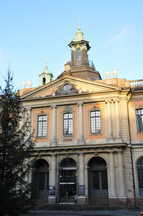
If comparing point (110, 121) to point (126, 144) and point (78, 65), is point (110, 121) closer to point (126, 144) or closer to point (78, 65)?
point (126, 144)

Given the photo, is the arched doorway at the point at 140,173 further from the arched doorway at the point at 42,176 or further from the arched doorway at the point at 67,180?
the arched doorway at the point at 42,176

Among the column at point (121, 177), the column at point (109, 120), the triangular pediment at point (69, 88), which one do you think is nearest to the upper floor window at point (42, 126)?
the triangular pediment at point (69, 88)

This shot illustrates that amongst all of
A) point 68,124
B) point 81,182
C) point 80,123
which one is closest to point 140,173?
point 81,182

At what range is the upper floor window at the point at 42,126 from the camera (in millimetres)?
26984

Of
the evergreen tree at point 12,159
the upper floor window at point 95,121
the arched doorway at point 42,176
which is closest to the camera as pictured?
the evergreen tree at point 12,159

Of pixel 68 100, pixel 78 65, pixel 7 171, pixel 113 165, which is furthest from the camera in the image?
pixel 78 65

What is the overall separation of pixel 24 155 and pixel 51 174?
14.6 metres

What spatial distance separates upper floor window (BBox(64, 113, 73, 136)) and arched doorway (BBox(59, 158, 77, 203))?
8.52 ft

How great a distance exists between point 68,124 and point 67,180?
536cm

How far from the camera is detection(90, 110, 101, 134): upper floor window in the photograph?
2541cm

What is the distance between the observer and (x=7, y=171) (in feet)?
34.4

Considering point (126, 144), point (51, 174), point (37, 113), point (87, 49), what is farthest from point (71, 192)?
point (87, 49)

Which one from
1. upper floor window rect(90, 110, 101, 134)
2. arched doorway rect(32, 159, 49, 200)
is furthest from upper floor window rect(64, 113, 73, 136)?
arched doorway rect(32, 159, 49, 200)

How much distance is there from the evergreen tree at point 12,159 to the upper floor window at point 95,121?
13971mm
